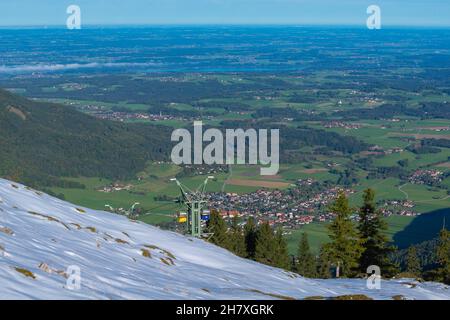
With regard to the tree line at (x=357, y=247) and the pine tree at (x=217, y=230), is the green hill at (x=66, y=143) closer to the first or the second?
the pine tree at (x=217, y=230)

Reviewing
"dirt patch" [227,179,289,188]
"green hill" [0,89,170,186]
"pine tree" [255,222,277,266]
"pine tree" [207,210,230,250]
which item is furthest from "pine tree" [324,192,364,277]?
"green hill" [0,89,170,186]

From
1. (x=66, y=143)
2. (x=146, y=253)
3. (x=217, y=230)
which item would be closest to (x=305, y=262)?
(x=217, y=230)

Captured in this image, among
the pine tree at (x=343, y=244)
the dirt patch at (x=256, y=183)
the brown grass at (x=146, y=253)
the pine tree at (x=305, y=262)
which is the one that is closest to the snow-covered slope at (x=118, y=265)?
the brown grass at (x=146, y=253)

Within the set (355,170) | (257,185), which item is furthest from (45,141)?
(355,170)

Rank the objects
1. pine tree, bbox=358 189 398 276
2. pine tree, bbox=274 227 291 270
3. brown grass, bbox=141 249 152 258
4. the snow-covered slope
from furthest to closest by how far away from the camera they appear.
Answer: pine tree, bbox=274 227 291 270
pine tree, bbox=358 189 398 276
brown grass, bbox=141 249 152 258
the snow-covered slope

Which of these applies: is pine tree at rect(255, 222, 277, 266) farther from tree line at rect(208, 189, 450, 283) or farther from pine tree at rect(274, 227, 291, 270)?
pine tree at rect(274, 227, 291, 270)

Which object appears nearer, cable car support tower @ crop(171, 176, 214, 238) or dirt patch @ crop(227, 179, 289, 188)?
cable car support tower @ crop(171, 176, 214, 238)
